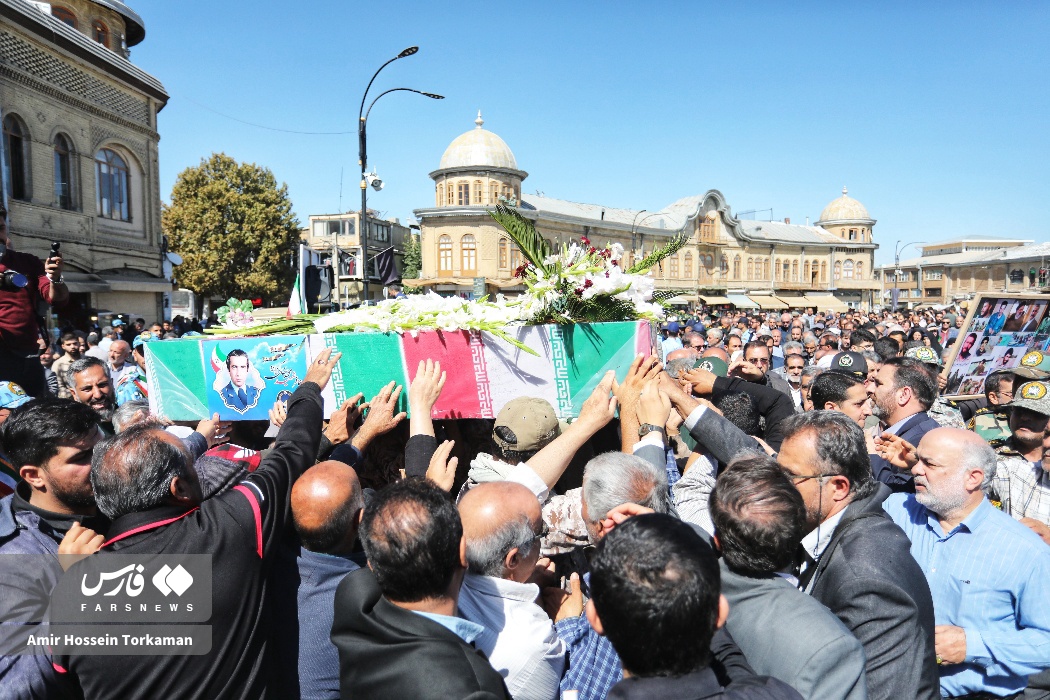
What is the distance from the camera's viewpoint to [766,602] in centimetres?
219

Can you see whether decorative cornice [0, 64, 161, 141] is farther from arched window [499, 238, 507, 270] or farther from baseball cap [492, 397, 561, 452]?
arched window [499, 238, 507, 270]

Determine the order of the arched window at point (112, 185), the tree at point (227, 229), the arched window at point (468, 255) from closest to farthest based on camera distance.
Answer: the arched window at point (112, 185), the tree at point (227, 229), the arched window at point (468, 255)

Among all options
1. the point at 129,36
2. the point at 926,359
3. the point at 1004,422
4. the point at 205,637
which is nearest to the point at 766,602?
the point at 205,637

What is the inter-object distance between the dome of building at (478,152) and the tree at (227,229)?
1423 cm

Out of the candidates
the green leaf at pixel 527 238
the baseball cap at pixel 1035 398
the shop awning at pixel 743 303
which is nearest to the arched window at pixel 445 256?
the shop awning at pixel 743 303

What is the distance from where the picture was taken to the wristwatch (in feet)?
11.1

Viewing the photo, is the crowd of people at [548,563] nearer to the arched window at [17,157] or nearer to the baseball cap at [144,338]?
the baseball cap at [144,338]

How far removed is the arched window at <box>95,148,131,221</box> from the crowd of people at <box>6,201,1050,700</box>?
2243 centimetres

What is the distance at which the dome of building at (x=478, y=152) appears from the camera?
4666 cm

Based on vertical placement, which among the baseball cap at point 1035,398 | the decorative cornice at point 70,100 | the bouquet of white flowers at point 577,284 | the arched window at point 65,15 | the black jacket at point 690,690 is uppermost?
the arched window at point 65,15

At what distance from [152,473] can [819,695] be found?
240 cm

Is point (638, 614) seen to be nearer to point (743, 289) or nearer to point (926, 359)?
point (926, 359)

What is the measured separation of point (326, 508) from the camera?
2682mm

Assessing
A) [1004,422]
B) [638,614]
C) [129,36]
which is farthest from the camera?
[129,36]
